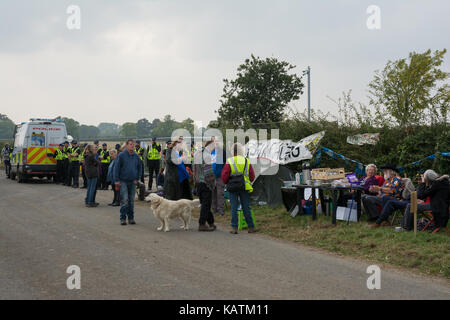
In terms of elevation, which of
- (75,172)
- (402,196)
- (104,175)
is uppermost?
(75,172)

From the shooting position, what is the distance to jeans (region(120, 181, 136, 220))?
11.0m

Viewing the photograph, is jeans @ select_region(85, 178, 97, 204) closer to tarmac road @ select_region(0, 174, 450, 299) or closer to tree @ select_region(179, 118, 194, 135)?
tarmac road @ select_region(0, 174, 450, 299)

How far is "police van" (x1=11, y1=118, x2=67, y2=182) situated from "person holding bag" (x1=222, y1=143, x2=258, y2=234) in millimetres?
15819

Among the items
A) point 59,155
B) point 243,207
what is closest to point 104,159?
point 59,155

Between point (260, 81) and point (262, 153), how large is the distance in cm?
1748

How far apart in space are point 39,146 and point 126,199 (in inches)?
562

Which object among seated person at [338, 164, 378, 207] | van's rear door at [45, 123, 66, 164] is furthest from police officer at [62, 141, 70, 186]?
seated person at [338, 164, 378, 207]

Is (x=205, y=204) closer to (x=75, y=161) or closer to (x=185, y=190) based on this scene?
(x=185, y=190)

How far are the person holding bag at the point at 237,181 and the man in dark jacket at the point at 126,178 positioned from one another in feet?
7.89

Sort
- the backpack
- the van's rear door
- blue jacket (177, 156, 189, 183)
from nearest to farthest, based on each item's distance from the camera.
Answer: the backpack → blue jacket (177, 156, 189, 183) → the van's rear door

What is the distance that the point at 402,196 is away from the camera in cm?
1010

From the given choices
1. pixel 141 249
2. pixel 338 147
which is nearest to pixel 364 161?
pixel 338 147

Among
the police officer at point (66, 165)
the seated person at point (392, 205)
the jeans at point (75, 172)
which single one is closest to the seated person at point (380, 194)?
the seated person at point (392, 205)

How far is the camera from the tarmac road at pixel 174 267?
19.0 feet
